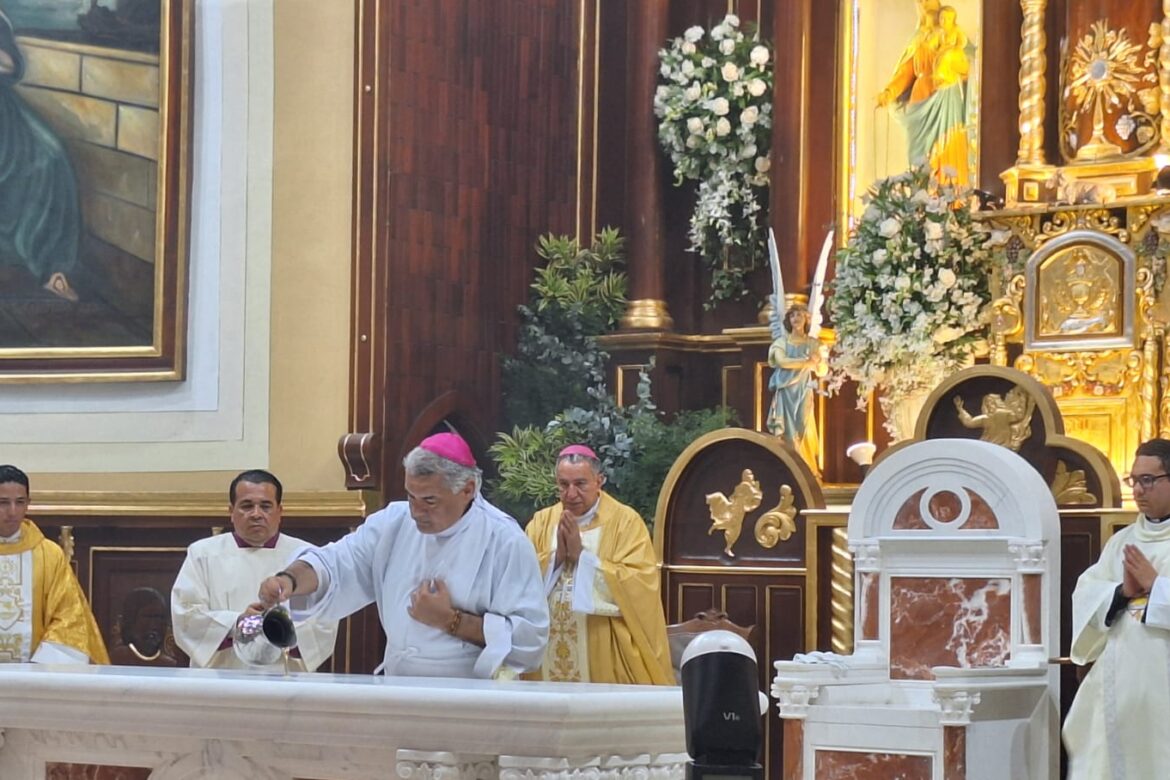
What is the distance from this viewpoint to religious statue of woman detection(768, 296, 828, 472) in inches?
414

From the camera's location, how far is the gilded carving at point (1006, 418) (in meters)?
9.02

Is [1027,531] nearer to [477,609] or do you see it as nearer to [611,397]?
[477,609]

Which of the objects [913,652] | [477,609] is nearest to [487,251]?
[913,652]

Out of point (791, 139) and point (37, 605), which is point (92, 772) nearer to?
point (37, 605)

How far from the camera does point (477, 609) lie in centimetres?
645

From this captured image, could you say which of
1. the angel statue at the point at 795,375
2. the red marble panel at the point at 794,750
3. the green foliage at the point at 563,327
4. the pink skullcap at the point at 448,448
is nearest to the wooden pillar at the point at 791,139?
the angel statue at the point at 795,375

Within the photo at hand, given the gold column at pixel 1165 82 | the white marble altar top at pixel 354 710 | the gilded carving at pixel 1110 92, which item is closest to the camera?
the white marble altar top at pixel 354 710

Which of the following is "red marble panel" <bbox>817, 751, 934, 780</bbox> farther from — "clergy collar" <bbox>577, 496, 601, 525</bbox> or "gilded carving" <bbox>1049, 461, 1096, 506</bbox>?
"gilded carving" <bbox>1049, 461, 1096, 506</bbox>

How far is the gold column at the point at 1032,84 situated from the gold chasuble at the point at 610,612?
3.14 m

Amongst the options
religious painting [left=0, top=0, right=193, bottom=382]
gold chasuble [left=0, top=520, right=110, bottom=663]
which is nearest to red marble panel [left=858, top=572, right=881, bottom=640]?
gold chasuble [left=0, top=520, right=110, bottom=663]

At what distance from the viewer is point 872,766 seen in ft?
26.6

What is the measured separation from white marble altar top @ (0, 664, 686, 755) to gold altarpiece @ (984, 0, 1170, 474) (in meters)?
4.83

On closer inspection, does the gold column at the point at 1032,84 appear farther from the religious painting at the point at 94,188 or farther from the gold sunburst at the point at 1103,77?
the religious painting at the point at 94,188

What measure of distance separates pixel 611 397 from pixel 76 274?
293cm
